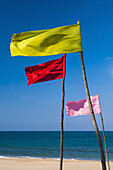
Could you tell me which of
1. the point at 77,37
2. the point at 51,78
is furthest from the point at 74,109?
the point at 77,37

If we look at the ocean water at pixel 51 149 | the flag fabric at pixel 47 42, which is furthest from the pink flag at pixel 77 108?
the ocean water at pixel 51 149

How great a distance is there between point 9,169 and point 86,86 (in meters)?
13.0

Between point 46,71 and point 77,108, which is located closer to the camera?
point 46,71

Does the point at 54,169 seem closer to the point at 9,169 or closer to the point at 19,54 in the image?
the point at 9,169

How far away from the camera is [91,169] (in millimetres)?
17672

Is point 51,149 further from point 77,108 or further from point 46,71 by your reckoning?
point 46,71

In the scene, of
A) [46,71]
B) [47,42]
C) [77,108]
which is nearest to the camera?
[47,42]

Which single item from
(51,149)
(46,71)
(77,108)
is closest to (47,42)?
(46,71)

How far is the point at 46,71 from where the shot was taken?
708cm

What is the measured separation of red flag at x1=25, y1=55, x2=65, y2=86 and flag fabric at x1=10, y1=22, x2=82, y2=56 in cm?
97

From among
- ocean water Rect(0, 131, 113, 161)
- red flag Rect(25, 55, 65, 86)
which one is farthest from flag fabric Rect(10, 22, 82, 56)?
ocean water Rect(0, 131, 113, 161)

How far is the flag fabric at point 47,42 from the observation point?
619cm

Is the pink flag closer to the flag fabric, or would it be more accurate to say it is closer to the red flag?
the red flag

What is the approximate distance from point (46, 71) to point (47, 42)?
41.9 inches
